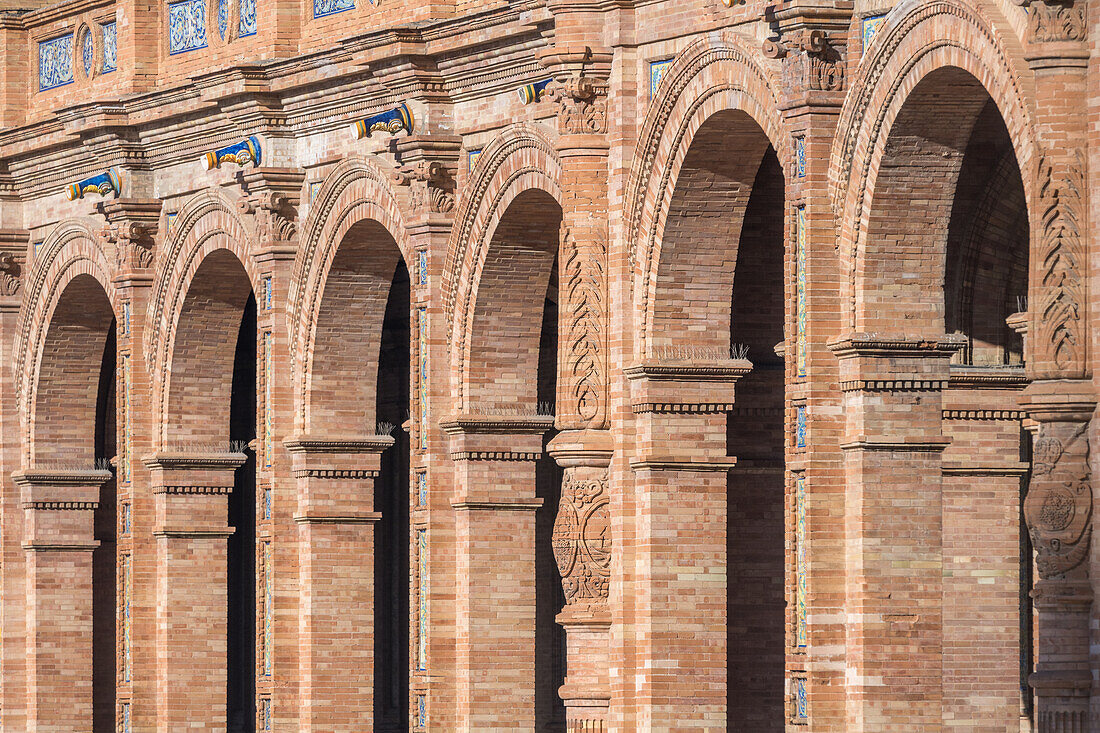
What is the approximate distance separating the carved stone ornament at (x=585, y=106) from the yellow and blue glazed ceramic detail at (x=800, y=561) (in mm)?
4054

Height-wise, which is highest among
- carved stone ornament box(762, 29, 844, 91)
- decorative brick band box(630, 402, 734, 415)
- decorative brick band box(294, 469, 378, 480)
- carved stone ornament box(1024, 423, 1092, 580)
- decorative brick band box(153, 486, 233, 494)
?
carved stone ornament box(762, 29, 844, 91)

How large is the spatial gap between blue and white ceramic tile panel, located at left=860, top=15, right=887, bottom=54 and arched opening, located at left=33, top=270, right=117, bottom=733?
14912 mm

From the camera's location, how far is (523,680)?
27891mm

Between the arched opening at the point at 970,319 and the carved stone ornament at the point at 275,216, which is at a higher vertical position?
the carved stone ornament at the point at 275,216

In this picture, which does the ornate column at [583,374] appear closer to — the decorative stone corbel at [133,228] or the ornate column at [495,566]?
the ornate column at [495,566]

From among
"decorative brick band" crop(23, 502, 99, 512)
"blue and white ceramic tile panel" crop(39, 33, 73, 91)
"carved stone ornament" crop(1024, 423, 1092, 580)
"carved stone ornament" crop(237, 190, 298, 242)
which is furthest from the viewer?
"decorative brick band" crop(23, 502, 99, 512)

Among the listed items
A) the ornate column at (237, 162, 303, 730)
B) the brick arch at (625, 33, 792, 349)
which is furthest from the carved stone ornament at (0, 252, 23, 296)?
the brick arch at (625, 33, 792, 349)

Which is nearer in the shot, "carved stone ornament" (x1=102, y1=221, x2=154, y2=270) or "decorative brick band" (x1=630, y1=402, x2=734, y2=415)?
"decorative brick band" (x1=630, y1=402, x2=734, y2=415)

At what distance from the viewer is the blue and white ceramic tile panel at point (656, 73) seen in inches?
981

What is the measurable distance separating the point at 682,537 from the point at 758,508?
2787mm

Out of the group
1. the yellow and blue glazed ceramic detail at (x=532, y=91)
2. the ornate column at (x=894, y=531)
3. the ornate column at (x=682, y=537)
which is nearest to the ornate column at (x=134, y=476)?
the yellow and blue glazed ceramic detail at (x=532, y=91)

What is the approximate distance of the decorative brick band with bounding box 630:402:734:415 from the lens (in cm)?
2489

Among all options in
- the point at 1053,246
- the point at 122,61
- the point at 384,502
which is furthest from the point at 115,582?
the point at 1053,246

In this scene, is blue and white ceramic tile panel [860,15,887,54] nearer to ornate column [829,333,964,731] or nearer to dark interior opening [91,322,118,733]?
ornate column [829,333,964,731]
